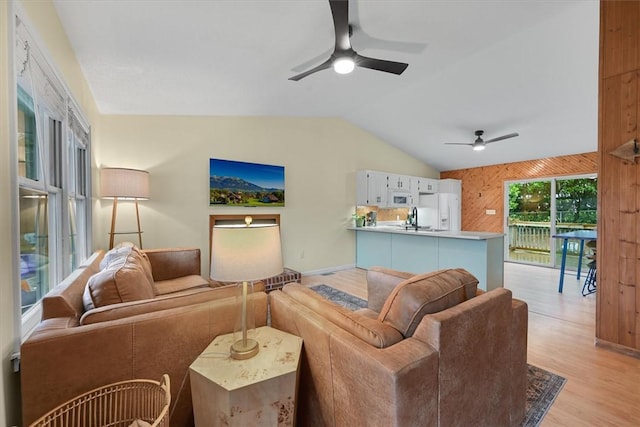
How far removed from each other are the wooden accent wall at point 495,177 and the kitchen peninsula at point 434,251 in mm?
2983

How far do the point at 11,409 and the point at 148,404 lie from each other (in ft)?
1.70

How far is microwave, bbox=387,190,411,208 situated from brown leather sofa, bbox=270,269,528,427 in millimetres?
4595

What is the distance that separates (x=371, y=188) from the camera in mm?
5703

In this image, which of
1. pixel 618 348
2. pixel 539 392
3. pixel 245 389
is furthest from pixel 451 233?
pixel 245 389

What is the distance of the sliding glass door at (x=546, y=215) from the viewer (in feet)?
17.8

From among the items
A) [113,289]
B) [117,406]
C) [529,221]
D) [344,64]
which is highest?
[344,64]

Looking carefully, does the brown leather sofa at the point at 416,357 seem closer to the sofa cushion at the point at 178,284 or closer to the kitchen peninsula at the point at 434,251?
the sofa cushion at the point at 178,284

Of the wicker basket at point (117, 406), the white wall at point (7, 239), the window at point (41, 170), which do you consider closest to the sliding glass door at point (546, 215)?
the wicker basket at point (117, 406)

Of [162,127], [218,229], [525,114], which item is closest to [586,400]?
[218,229]

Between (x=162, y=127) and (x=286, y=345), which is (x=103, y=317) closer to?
(x=286, y=345)

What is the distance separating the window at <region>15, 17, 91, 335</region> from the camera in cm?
150

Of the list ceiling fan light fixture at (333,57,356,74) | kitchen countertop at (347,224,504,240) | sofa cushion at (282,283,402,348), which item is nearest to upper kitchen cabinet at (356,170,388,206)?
kitchen countertop at (347,224,504,240)

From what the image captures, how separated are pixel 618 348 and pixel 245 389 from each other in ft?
10.7

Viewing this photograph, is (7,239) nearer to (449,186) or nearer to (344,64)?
(344,64)
